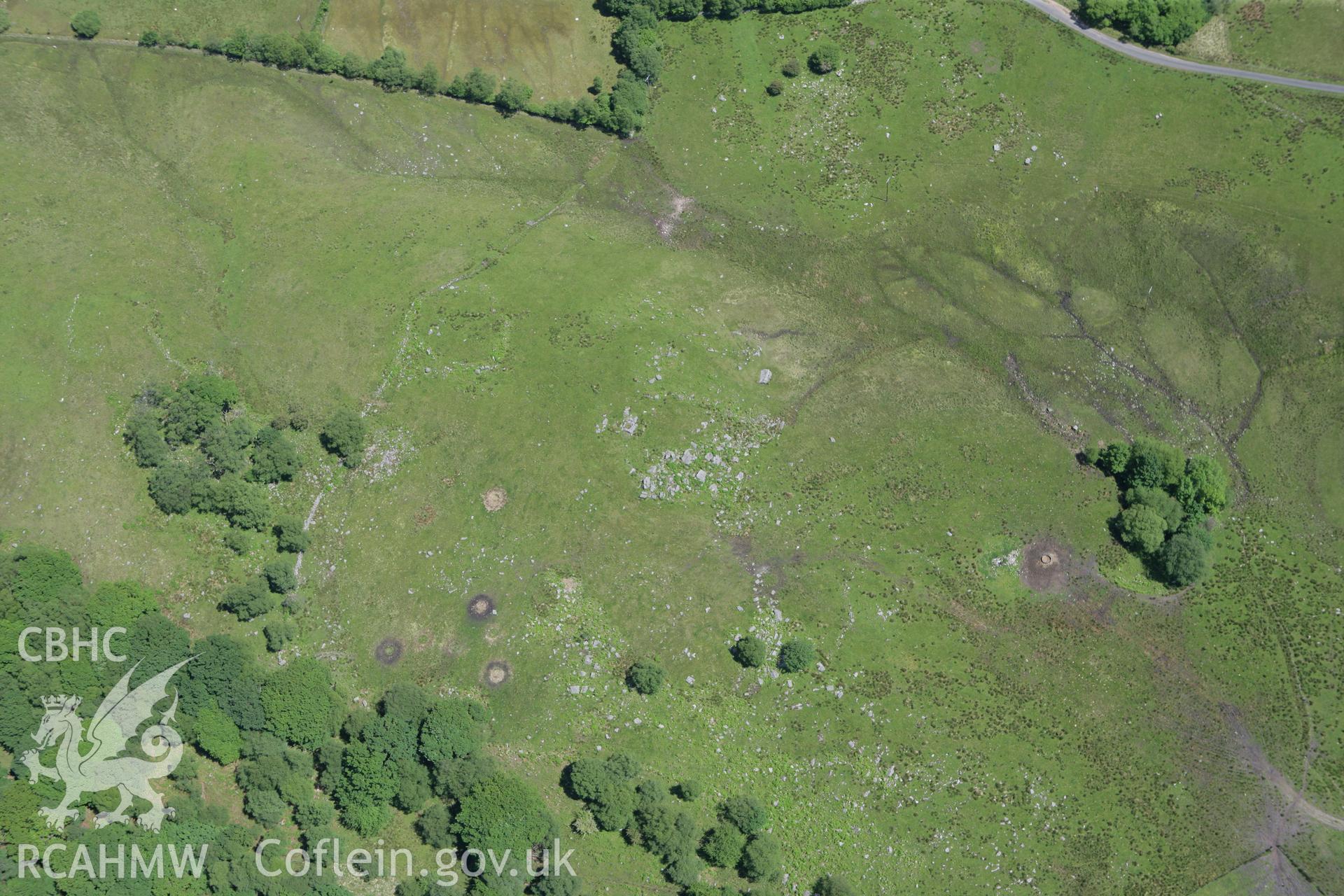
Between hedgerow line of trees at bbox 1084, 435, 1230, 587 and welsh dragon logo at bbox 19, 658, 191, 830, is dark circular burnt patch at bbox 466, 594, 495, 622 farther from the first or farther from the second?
hedgerow line of trees at bbox 1084, 435, 1230, 587

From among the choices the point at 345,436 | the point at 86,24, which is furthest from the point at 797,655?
the point at 86,24

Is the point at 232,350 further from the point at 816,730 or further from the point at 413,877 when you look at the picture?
the point at 816,730

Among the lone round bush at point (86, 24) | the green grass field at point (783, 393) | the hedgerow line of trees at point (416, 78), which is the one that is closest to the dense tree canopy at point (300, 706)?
the green grass field at point (783, 393)

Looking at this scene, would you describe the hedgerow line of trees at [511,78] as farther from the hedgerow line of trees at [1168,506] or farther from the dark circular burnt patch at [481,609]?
the hedgerow line of trees at [1168,506]

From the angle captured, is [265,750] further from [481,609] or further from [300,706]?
[481,609]

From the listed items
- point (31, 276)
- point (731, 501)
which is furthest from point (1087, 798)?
point (31, 276)

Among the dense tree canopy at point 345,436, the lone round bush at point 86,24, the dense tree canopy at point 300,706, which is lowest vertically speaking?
the dense tree canopy at point 300,706
